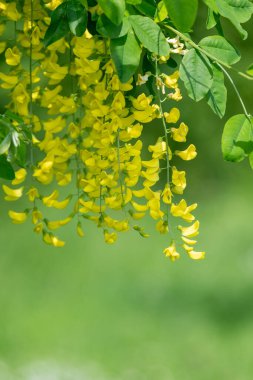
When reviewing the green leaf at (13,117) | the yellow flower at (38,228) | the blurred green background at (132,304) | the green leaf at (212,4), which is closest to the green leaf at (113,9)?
the green leaf at (212,4)

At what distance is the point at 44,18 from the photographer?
1221 millimetres

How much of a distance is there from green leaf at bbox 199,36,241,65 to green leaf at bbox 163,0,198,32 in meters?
0.11

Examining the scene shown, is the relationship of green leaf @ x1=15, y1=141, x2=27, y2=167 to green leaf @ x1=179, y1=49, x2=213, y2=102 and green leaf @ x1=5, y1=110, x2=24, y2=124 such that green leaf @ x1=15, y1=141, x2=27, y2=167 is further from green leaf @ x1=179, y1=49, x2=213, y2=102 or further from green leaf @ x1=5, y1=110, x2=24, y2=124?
green leaf @ x1=179, y1=49, x2=213, y2=102

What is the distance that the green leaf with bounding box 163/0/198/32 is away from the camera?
98 cm

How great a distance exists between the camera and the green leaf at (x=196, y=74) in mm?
1059

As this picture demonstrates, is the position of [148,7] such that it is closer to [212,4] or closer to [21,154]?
[212,4]

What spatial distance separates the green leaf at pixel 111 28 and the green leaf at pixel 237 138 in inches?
6.6

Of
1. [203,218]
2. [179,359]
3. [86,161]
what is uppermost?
[86,161]

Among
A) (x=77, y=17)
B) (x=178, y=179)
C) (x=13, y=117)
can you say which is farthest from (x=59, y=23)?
(x=178, y=179)

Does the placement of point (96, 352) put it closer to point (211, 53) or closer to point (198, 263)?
point (198, 263)

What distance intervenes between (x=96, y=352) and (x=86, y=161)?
1.58 m

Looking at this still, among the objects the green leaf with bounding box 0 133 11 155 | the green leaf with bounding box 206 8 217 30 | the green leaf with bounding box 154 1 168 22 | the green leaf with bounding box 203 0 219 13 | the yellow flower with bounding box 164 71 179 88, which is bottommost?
the green leaf with bounding box 0 133 11 155

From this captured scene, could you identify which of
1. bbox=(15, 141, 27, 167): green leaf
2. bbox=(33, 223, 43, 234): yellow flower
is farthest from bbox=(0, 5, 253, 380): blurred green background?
bbox=(15, 141, 27, 167): green leaf

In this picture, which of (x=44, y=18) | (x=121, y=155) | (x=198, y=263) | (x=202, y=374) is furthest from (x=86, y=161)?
(x=198, y=263)
